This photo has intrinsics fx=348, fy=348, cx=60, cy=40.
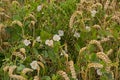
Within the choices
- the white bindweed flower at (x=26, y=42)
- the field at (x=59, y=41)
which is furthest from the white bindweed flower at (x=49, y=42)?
the white bindweed flower at (x=26, y=42)

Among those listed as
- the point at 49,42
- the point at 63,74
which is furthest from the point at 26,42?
the point at 63,74

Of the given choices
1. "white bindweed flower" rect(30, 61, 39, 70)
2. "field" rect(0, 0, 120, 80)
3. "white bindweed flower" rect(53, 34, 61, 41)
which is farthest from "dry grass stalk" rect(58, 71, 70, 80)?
"white bindweed flower" rect(53, 34, 61, 41)

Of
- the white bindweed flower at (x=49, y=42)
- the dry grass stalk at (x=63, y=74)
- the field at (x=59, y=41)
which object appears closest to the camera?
the dry grass stalk at (x=63, y=74)

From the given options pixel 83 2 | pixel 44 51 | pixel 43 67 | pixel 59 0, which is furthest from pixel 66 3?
pixel 43 67

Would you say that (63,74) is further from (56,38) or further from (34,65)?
(56,38)

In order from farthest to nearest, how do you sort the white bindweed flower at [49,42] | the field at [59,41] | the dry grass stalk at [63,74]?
the white bindweed flower at [49,42]
the field at [59,41]
the dry grass stalk at [63,74]

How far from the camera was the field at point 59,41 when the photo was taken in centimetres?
205

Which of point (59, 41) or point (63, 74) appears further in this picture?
point (59, 41)

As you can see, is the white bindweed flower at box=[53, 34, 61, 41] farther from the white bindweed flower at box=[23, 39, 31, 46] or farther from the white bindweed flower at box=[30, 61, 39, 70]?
the white bindweed flower at box=[30, 61, 39, 70]

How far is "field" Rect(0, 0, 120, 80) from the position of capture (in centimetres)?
205

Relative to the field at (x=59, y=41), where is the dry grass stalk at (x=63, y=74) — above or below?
below

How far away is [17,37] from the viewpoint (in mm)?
2404

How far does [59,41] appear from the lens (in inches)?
87.6

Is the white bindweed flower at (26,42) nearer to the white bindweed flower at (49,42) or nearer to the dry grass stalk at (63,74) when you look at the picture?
the white bindweed flower at (49,42)
